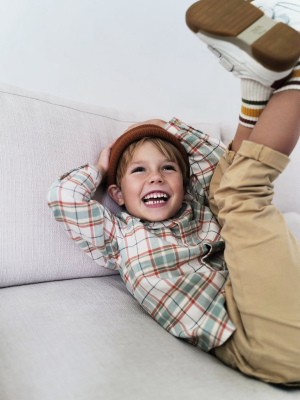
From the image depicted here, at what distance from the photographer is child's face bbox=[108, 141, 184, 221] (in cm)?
100

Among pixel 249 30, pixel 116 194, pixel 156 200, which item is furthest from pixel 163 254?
pixel 249 30

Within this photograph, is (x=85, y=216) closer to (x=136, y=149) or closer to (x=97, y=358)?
(x=136, y=149)

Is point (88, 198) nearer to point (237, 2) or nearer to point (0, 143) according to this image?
point (0, 143)

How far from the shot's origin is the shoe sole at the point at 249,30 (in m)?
0.62

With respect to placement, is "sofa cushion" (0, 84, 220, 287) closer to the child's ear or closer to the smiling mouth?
the child's ear

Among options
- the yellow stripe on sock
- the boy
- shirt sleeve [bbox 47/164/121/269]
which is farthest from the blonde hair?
the yellow stripe on sock

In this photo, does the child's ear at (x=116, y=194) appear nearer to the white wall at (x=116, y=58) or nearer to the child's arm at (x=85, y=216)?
the child's arm at (x=85, y=216)

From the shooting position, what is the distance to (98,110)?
1148 mm

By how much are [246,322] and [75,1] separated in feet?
4.33

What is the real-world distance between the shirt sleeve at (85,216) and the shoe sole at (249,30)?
18.8 inches

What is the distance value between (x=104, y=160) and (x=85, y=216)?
221 mm

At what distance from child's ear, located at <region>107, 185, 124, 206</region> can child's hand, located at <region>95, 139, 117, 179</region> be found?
0.05 meters

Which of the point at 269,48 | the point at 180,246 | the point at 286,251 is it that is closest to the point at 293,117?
the point at 269,48

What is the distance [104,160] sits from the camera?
3.50ft
